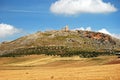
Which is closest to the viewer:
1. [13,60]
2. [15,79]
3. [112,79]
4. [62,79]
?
[112,79]

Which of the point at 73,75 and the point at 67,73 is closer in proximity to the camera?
the point at 73,75

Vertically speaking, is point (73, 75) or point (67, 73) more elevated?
point (67, 73)

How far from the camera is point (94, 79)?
37406 millimetres

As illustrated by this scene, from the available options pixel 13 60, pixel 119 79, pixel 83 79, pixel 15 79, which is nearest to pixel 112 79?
pixel 119 79

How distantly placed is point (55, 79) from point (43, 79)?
6.03ft

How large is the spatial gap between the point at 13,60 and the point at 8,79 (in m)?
136

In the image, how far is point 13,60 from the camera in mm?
176375

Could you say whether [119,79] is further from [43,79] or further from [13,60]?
[13,60]

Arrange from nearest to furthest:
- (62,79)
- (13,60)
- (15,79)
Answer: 1. (62,79)
2. (15,79)
3. (13,60)

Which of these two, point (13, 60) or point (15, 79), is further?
point (13, 60)

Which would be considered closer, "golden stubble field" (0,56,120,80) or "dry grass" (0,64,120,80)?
"dry grass" (0,64,120,80)

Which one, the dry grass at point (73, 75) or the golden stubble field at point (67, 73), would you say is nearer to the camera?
the dry grass at point (73, 75)

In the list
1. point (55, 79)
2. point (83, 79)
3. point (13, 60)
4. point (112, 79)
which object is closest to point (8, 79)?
point (55, 79)

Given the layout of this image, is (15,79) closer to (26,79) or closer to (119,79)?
(26,79)
